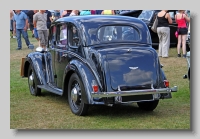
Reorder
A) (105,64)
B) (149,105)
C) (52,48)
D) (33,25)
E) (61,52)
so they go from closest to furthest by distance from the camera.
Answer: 1. (105,64)
2. (149,105)
3. (61,52)
4. (52,48)
5. (33,25)

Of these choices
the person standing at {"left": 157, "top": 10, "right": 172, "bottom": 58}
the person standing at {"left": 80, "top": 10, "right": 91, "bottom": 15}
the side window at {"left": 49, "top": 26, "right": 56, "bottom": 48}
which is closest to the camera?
the person standing at {"left": 80, "top": 10, "right": 91, "bottom": 15}

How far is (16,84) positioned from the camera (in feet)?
34.9

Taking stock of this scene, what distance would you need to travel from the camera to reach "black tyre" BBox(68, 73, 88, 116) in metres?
7.88

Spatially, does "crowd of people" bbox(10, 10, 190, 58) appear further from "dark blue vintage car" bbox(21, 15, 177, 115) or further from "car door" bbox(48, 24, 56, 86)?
"dark blue vintage car" bbox(21, 15, 177, 115)

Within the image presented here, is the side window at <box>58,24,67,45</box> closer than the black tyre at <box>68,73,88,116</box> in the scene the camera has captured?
No

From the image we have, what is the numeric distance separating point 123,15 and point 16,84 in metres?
3.16

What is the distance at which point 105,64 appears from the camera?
7.66m

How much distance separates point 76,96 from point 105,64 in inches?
30.6

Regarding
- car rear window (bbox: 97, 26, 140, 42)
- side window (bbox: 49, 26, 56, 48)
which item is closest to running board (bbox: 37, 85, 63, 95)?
side window (bbox: 49, 26, 56, 48)

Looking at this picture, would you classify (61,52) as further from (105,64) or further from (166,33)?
(166,33)

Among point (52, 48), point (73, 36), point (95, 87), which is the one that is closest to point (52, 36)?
point (52, 48)

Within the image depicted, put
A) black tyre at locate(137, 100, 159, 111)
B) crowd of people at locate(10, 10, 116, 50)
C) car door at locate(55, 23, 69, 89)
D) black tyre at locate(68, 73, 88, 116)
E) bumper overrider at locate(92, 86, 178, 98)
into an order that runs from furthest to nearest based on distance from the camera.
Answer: crowd of people at locate(10, 10, 116, 50) < car door at locate(55, 23, 69, 89) < black tyre at locate(137, 100, 159, 111) < black tyre at locate(68, 73, 88, 116) < bumper overrider at locate(92, 86, 178, 98)

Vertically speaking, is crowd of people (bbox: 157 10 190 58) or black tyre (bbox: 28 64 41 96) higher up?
crowd of people (bbox: 157 10 190 58)

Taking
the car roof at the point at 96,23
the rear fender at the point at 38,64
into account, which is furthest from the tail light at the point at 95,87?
the rear fender at the point at 38,64
